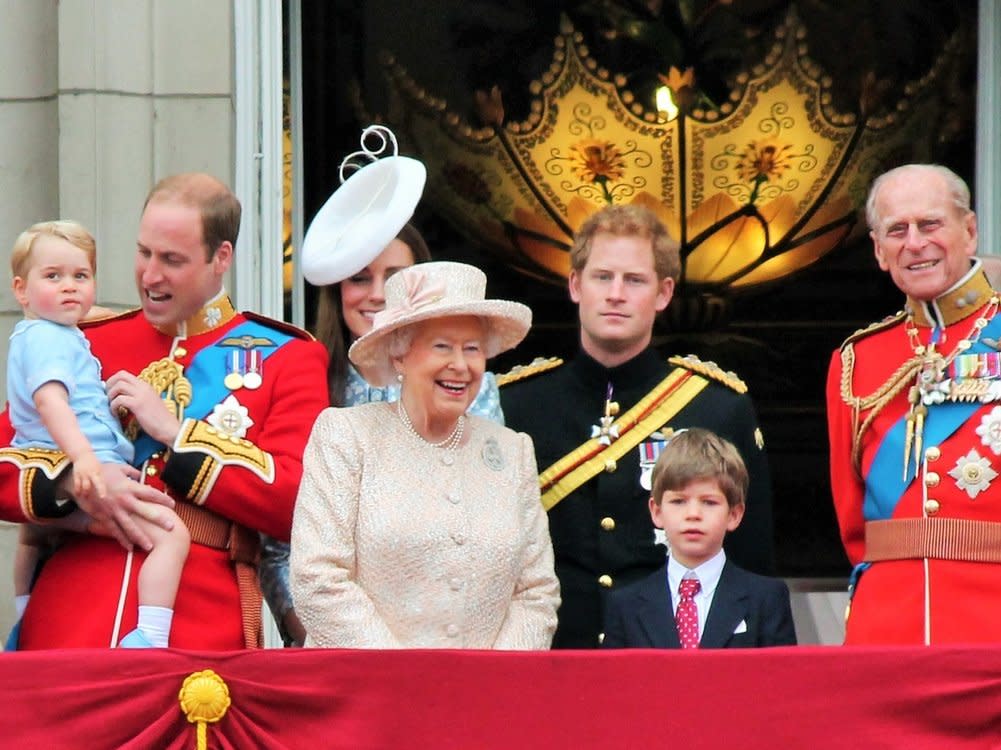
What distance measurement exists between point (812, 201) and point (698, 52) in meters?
0.71

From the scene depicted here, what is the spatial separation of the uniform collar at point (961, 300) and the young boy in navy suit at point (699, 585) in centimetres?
54

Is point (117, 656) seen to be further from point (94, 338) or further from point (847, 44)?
point (847, 44)

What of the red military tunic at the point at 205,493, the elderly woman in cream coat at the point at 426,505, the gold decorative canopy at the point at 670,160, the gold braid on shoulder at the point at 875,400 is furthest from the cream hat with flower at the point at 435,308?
the gold decorative canopy at the point at 670,160

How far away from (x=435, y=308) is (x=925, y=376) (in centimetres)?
112

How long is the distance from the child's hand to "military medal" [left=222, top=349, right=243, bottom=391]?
0.42 metres

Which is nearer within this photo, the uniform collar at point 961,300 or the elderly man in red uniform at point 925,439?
the elderly man in red uniform at point 925,439

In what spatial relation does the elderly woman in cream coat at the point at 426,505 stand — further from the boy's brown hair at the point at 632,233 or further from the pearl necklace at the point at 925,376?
the pearl necklace at the point at 925,376

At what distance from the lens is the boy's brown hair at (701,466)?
559cm

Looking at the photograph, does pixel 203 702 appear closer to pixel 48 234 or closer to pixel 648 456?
pixel 48 234

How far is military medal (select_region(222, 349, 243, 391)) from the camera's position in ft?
18.7

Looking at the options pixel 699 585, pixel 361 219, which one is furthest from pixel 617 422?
pixel 361 219

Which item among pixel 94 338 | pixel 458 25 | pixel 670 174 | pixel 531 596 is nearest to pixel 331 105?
pixel 458 25

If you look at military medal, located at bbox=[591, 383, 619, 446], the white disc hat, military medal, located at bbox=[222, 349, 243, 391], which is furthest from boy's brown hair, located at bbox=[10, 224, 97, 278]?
military medal, located at bbox=[591, 383, 619, 446]

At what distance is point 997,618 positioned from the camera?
214 inches
